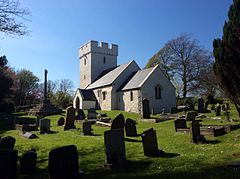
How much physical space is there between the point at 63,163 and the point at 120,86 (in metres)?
32.1

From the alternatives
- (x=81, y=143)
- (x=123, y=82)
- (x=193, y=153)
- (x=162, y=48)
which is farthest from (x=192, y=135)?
(x=162, y=48)

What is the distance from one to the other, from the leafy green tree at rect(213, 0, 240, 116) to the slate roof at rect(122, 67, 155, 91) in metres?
21.8

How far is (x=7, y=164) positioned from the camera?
20.5 feet

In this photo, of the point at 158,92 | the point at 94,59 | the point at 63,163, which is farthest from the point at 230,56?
the point at 94,59

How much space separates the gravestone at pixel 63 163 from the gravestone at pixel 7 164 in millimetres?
964

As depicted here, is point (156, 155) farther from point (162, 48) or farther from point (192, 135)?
point (162, 48)

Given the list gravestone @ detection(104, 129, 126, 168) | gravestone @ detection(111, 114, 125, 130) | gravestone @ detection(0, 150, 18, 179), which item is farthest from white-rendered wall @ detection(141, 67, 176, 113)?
gravestone @ detection(0, 150, 18, 179)

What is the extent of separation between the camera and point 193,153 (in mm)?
8797

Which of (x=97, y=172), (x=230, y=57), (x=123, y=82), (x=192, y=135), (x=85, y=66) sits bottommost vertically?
(x=97, y=172)

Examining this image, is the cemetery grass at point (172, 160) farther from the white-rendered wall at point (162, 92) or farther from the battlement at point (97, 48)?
the battlement at point (97, 48)

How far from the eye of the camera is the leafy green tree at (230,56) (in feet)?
33.6

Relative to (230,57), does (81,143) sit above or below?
below

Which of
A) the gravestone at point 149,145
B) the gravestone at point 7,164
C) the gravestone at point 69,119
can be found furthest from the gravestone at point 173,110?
the gravestone at point 7,164

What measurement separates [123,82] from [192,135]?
93.9 ft
